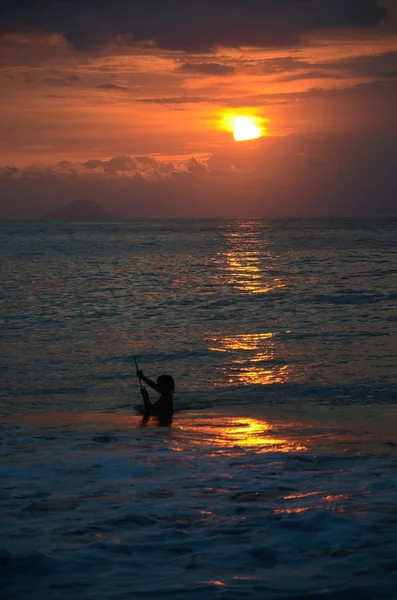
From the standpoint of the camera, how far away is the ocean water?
20.2ft

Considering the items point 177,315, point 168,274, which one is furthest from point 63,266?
point 177,315

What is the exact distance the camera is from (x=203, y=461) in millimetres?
9711

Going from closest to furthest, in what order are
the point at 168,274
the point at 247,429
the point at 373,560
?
the point at 373,560, the point at 247,429, the point at 168,274

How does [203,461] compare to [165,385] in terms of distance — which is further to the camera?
[165,385]

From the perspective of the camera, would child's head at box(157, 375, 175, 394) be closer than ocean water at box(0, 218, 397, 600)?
No

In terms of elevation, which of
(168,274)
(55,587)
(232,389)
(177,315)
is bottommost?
(55,587)

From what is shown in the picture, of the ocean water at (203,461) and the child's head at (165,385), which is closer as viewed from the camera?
the ocean water at (203,461)

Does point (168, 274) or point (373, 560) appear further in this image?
point (168, 274)

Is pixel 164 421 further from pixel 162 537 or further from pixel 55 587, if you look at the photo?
pixel 55 587

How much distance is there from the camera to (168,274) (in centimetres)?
5275

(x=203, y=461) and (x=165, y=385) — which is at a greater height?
(x=165, y=385)

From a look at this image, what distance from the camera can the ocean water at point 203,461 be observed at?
617cm

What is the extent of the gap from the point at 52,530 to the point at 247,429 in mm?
5649

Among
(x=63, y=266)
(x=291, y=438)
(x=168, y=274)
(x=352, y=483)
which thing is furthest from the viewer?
(x=63, y=266)
